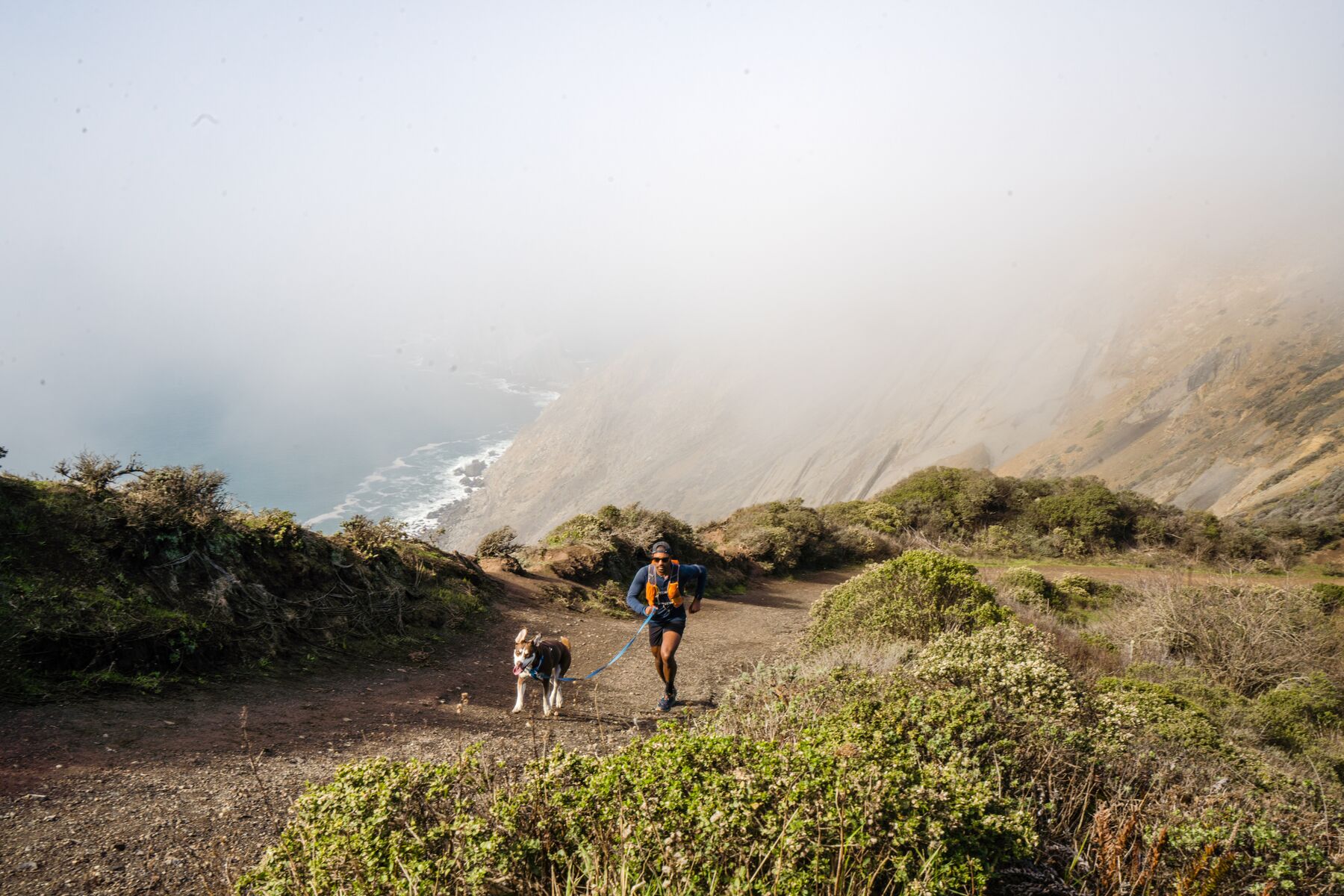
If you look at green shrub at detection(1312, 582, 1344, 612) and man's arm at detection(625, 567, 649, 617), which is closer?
man's arm at detection(625, 567, 649, 617)

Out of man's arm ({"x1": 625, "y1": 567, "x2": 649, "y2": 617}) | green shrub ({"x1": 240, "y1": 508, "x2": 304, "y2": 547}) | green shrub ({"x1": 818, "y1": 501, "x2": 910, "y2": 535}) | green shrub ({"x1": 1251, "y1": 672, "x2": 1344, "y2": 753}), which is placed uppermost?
green shrub ({"x1": 818, "y1": 501, "x2": 910, "y2": 535})

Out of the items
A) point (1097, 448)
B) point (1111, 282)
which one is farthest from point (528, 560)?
point (1111, 282)

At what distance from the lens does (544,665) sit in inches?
257

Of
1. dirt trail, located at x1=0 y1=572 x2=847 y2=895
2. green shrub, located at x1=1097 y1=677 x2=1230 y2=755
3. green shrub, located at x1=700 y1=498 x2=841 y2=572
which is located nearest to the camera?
dirt trail, located at x1=0 y1=572 x2=847 y2=895

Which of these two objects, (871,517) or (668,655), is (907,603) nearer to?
(668,655)

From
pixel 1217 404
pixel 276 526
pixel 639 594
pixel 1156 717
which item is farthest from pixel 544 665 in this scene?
pixel 1217 404

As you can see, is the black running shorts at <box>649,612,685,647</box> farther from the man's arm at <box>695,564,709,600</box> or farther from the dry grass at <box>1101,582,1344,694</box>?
the dry grass at <box>1101,582,1344,694</box>

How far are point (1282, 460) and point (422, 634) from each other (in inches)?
1748

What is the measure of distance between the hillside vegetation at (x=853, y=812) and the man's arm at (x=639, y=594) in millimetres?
1753

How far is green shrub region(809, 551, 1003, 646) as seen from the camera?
8.66 m

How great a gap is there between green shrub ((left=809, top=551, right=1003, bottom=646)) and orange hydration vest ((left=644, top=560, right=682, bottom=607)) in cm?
335

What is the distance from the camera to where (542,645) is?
6.54 meters

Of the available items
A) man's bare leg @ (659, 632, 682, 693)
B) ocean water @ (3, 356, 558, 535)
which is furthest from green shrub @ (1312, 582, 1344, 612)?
ocean water @ (3, 356, 558, 535)

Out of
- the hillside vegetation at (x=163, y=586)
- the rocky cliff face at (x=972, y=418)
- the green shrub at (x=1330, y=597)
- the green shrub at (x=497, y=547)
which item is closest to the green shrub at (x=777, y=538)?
the green shrub at (x=497, y=547)
